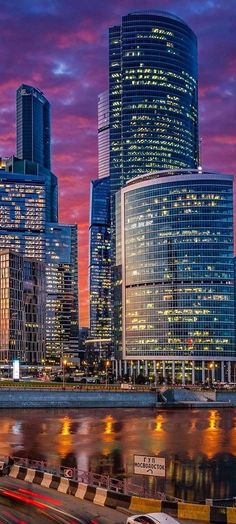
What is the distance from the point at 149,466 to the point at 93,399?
5376 inches

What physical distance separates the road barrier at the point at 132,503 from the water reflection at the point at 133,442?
1346 centimetres

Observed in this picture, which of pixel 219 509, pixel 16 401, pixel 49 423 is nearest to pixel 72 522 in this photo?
pixel 219 509

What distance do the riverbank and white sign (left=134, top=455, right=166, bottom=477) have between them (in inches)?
5012

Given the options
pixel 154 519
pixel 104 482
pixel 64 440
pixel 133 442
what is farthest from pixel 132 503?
pixel 64 440

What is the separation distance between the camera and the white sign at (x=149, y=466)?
42562 millimetres

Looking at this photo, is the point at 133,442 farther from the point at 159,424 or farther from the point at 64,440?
the point at 159,424

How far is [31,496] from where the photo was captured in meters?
48.4

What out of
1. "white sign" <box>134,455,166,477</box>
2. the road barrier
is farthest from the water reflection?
"white sign" <box>134,455,166,477</box>

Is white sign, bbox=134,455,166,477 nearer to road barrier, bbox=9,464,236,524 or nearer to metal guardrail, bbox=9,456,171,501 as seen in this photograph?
road barrier, bbox=9,464,236,524

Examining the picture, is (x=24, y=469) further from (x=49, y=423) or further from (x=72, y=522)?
(x=49, y=423)

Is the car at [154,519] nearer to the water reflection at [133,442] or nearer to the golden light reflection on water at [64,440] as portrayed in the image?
the water reflection at [133,442]

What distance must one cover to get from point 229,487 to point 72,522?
94.3ft

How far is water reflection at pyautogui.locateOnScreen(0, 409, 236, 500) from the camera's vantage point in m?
70.5

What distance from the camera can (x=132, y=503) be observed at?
45250mm
